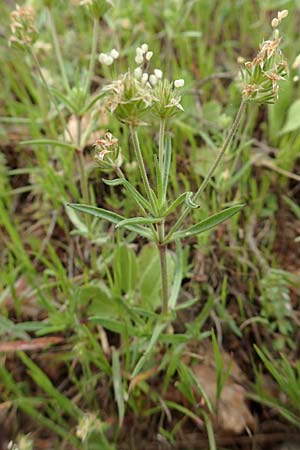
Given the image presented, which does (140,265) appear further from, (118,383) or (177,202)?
(177,202)

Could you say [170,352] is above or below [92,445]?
above

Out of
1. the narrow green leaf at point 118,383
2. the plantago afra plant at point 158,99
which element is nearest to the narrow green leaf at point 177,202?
the plantago afra plant at point 158,99

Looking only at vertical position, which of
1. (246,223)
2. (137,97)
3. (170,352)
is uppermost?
(137,97)

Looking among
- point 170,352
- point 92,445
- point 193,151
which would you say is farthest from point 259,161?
point 92,445

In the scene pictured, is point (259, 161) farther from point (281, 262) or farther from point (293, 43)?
point (293, 43)

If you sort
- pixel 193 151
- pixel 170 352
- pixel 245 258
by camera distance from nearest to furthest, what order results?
pixel 170 352
pixel 245 258
pixel 193 151

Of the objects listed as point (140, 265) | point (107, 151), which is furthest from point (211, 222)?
point (140, 265)

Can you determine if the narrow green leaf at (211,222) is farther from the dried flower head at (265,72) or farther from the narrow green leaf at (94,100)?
the narrow green leaf at (94,100)
